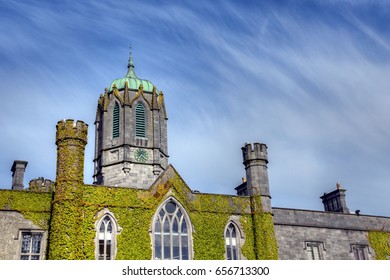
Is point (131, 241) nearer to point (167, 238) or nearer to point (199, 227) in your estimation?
Answer: point (167, 238)

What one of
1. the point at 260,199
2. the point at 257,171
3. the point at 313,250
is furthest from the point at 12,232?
the point at 313,250

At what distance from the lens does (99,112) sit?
41.1 m

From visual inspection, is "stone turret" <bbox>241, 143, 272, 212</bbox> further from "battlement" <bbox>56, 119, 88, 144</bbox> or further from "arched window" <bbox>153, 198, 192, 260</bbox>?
"battlement" <bbox>56, 119, 88, 144</bbox>

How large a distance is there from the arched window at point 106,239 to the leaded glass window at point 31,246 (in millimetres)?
3057

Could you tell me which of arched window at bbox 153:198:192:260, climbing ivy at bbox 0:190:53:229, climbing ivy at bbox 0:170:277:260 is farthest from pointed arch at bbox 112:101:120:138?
climbing ivy at bbox 0:190:53:229

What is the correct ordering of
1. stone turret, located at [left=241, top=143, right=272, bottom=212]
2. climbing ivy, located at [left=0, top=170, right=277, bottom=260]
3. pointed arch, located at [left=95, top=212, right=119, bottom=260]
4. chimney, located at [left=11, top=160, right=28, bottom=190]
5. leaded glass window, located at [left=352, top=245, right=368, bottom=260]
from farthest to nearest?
1. leaded glass window, located at [left=352, top=245, right=368, bottom=260]
2. chimney, located at [left=11, top=160, right=28, bottom=190]
3. stone turret, located at [left=241, top=143, right=272, bottom=212]
4. pointed arch, located at [left=95, top=212, right=119, bottom=260]
5. climbing ivy, located at [left=0, top=170, right=277, bottom=260]

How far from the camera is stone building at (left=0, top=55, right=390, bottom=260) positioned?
25234 millimetres

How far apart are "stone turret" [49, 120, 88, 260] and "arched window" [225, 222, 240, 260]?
875cm

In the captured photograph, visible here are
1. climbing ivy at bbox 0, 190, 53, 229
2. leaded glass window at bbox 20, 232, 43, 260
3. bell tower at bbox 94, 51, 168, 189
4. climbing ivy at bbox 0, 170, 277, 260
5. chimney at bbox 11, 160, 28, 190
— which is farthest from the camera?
bell tower at bbox 94, 51, 168, 189

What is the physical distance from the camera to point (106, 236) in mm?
26156

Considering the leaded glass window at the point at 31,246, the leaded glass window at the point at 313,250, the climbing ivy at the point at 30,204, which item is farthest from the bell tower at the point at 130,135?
the leaded glass window at the point at 313,250

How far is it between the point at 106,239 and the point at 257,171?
34.9 ft
